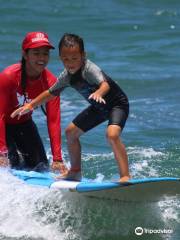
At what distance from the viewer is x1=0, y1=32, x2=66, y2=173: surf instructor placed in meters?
7.36

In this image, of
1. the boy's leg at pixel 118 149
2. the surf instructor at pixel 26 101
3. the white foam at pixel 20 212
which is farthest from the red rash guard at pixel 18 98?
the boy's leg at pixel 118 149

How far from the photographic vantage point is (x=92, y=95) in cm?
661

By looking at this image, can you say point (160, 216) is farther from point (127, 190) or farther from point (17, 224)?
point (17, 224)

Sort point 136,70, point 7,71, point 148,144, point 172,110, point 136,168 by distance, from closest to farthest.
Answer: point 7,71 → point 136,168 → point 148,144 → point 172,110 → point 136,70

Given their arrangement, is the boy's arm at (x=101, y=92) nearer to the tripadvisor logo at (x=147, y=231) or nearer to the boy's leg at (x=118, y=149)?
the boy's leg at (x=118, y=149)

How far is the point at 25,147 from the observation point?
791 centimetres

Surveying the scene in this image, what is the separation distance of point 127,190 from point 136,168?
2835mm

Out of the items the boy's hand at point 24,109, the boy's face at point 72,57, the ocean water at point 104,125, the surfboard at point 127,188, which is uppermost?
the boy's face at point 72,57

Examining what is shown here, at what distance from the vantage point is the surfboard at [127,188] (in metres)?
6.39

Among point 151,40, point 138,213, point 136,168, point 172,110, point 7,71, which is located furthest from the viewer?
point 151,40

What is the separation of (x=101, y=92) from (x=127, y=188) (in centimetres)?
84

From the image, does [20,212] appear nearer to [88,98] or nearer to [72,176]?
[72,176]

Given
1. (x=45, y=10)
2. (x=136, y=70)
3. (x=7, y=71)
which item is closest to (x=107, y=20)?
(x=45, y=10)

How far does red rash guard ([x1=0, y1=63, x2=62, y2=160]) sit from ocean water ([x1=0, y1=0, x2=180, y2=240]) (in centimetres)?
65
